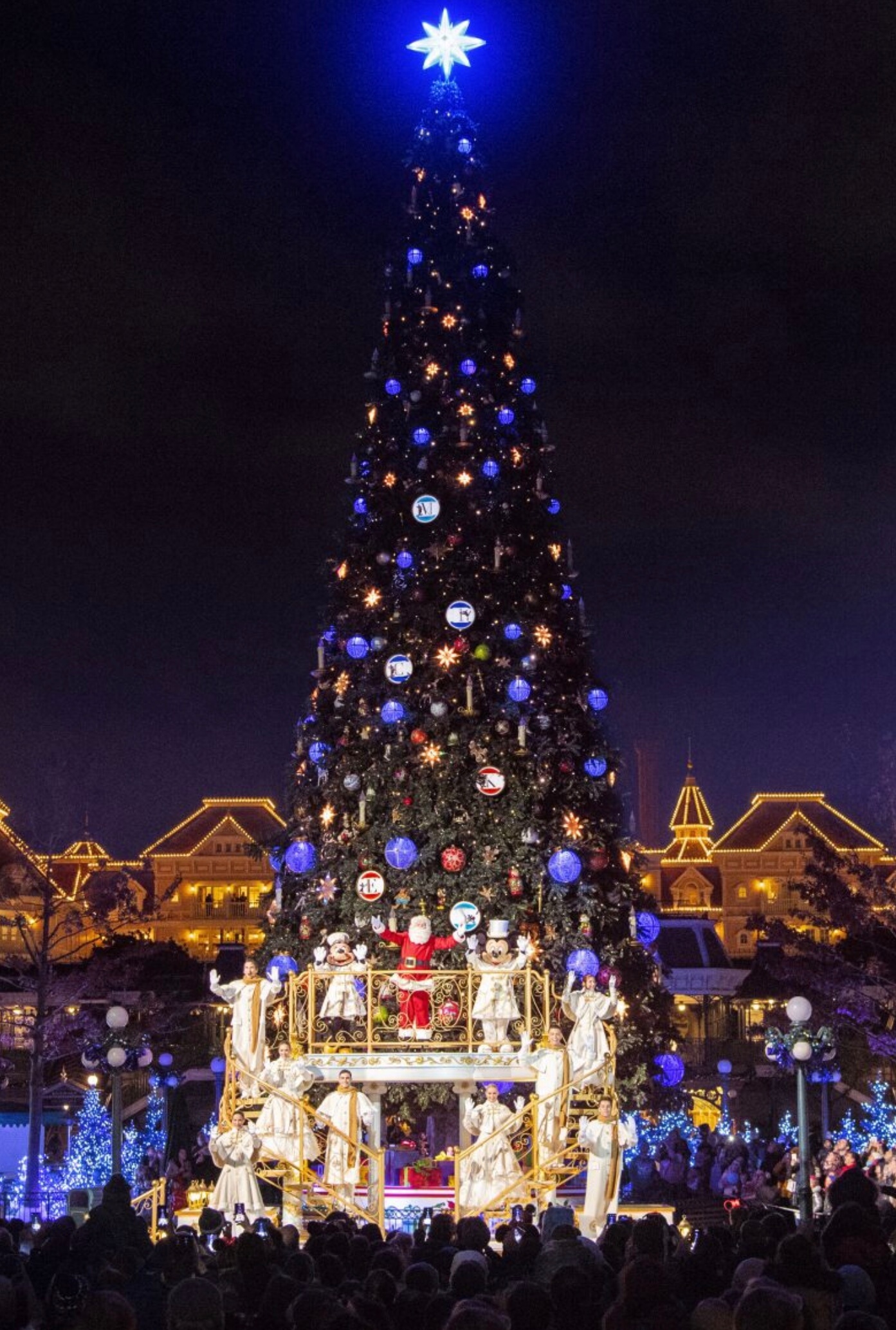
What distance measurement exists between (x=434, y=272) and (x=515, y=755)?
25.7ft

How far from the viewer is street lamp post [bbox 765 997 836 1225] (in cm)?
1695

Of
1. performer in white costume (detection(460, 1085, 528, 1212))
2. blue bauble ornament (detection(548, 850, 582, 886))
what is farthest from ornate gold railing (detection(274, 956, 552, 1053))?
performer in white costume (detection(460, 1085, 528, 1212))

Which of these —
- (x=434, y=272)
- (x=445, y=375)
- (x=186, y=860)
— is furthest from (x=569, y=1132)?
(x=186, y=860)

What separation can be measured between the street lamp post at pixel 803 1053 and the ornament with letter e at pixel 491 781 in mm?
5051

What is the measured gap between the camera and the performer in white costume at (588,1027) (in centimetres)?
2169

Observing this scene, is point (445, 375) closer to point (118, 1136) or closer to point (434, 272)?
point (434, 272)

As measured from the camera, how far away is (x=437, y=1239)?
999cm

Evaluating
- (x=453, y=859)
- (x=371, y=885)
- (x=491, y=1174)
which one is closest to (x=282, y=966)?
(x=371, y=885)

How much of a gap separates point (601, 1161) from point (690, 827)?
7495 cm

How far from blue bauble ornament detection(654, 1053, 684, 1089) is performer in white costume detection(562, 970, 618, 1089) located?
3.15 meters

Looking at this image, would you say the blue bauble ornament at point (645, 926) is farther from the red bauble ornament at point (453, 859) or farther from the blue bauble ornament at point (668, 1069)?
the red bauble ornament at point (453, 859)

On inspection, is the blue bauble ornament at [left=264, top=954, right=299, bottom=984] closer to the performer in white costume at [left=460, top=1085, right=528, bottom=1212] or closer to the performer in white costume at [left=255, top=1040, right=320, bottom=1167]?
the performer in white costume at [left=255, top=1040, right=320, bottom=1167]

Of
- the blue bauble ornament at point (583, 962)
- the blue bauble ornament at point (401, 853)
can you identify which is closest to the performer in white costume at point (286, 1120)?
the blue bauble ornament at point (401, 853)

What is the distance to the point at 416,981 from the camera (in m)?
22.9
